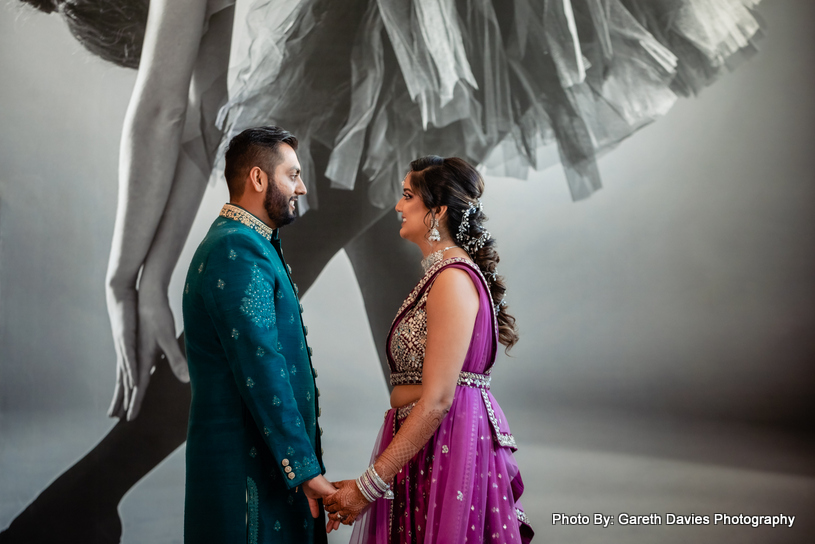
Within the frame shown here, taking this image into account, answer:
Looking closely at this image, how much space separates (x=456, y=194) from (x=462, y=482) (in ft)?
2.80

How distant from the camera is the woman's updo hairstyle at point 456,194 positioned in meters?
1.99

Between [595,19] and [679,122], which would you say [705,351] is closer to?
[679,122]

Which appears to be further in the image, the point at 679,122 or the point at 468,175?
the point at 679,122

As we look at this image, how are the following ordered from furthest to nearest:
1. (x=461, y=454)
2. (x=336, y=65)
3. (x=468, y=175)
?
(x=336, y=65)
(x=468, y=175)
(x=461, y=454)

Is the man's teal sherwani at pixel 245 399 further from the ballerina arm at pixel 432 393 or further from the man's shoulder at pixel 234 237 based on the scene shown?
the ballerina arm at pixel 432 393

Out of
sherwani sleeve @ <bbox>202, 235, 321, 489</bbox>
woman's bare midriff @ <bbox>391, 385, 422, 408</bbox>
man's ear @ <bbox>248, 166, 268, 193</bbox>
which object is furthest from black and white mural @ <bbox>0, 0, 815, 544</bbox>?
sherwani sleeve @ <bbox>202, 235, 321, 489</bbox>

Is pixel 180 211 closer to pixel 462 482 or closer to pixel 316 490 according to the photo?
pixel 316 490

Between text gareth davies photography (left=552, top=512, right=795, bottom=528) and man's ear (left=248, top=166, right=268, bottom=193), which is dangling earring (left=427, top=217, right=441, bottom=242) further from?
text gareth davies photography (left=552, top=512, right=795, bottom=528)

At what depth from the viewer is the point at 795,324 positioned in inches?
149

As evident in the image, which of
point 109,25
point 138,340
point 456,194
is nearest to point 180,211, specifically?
point 138,340

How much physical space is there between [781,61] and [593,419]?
2.47 meters

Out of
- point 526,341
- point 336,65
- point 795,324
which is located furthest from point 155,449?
point 795,324

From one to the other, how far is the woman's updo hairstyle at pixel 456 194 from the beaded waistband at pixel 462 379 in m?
0.27

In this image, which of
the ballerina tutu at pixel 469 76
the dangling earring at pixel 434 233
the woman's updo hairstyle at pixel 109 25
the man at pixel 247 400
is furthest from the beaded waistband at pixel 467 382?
the woman's updo hairstyle at pixel 109 25
